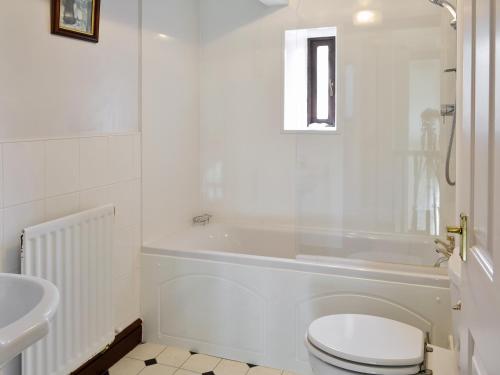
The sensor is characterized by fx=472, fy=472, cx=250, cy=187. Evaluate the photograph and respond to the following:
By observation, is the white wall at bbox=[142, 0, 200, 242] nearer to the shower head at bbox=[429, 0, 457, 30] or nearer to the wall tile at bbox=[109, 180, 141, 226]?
the wall tile at bbox=[109, 180, 141, 226]

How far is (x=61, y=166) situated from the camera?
217 centimetres

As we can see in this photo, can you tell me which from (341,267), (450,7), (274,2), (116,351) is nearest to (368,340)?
(341,267)

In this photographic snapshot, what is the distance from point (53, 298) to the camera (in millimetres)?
1228

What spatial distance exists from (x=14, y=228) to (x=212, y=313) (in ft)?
3.86

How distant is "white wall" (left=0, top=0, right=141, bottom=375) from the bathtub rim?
35 centimetres

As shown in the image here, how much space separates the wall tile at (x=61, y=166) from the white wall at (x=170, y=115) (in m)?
0.61

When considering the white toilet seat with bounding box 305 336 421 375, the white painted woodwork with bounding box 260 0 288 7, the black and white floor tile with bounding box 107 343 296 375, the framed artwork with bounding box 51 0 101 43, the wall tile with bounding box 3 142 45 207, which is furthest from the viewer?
the white painted woodwork with bounding box 260 0 288 7

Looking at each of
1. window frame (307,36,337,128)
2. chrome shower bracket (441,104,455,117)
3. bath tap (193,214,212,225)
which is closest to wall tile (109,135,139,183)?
→ bath tap (193,214,212,225)

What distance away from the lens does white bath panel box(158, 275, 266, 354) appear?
2.57 m

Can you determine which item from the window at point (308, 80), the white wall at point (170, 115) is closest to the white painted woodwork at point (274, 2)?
the window at point (308, 80)

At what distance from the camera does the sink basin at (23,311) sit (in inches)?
40.0

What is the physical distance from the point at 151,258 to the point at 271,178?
41.4 inches

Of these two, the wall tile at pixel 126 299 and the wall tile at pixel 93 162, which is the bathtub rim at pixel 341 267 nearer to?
the wall tile at pixel 126 299

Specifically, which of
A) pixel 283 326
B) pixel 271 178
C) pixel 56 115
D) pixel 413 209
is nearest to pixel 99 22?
pixel 56 115
